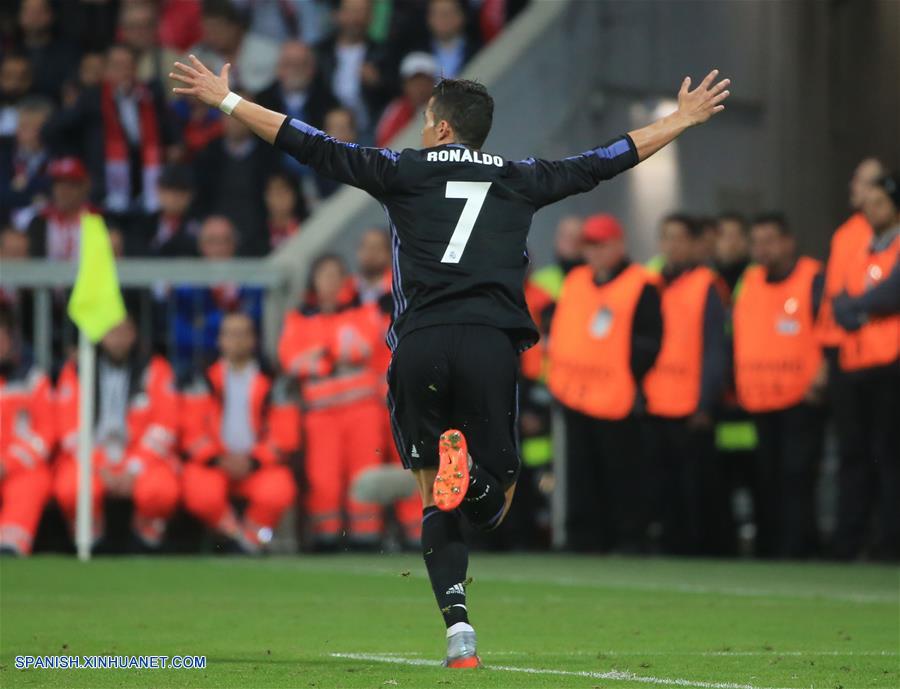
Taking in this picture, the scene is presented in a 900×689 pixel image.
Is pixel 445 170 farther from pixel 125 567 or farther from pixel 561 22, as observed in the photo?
pixel 561 22

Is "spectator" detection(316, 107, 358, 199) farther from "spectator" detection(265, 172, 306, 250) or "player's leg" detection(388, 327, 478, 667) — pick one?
"player's leg" detection(388, 327, 478, 667)

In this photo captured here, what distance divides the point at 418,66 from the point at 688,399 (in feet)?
13.3

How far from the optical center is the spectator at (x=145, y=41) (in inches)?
739

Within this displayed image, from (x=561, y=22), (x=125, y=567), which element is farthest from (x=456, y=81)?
(x=561, y=22)

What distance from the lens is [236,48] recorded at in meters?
18.9

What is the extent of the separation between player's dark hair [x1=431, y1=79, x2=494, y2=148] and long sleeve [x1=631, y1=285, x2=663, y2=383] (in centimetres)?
728

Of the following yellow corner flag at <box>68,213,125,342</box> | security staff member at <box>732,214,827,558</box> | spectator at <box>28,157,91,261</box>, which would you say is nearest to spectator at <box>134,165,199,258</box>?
spectator at <box>28,157,91,261</box>

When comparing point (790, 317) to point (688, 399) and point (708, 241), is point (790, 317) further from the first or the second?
point (708, 241)

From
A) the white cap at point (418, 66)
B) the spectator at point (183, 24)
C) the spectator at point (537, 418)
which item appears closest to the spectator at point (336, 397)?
the spectator at point (537, 418)

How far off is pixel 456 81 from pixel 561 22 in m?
10.9

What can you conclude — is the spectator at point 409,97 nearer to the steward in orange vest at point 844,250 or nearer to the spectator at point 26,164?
the spectator at point 26,164

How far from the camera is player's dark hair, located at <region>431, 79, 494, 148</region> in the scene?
7797 mm

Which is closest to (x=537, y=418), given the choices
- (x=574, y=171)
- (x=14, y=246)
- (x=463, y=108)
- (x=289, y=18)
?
(x=14, y=246)

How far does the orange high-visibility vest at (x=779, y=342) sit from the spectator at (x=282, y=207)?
3979mm
